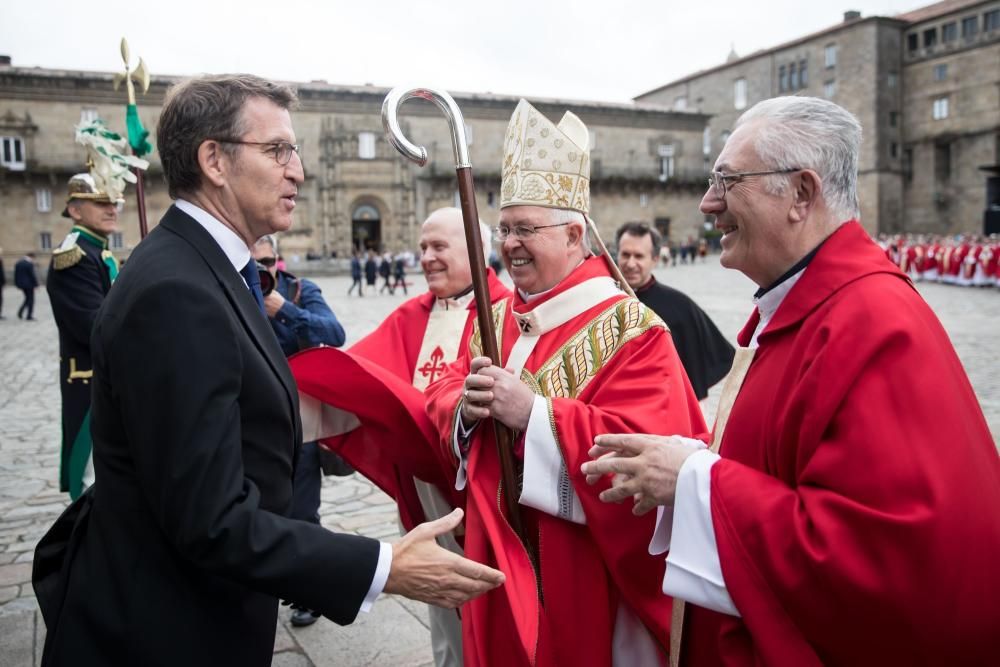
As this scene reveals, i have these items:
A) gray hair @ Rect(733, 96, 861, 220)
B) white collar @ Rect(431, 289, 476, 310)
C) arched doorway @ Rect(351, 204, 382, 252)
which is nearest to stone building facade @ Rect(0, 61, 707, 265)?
arched doorway @ Rect(351, 204, 382, 252)

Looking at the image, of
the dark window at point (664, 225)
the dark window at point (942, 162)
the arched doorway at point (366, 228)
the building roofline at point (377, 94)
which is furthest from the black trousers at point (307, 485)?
the dark window at point (942, 162)

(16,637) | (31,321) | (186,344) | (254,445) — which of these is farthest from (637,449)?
(31,321)

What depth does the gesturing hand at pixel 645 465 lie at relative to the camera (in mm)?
1845

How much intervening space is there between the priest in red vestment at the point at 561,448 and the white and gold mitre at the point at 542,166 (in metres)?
0.01

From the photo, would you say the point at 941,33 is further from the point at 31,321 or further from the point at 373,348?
the point at 373,348

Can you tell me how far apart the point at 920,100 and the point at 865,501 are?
5368 centimetres

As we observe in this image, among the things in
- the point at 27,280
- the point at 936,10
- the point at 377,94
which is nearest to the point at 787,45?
the point at 936,10

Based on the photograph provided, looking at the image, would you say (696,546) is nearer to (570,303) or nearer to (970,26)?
(570,303)

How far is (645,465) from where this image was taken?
1.86 meters

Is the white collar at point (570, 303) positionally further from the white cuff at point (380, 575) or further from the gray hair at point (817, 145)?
the white cuff at point (380, 575)

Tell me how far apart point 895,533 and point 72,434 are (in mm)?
4704

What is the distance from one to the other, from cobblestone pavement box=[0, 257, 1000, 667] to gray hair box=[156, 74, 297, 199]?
7.88 ft

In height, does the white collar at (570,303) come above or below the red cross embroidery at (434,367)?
above

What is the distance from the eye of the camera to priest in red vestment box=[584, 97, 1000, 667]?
1490 mm
